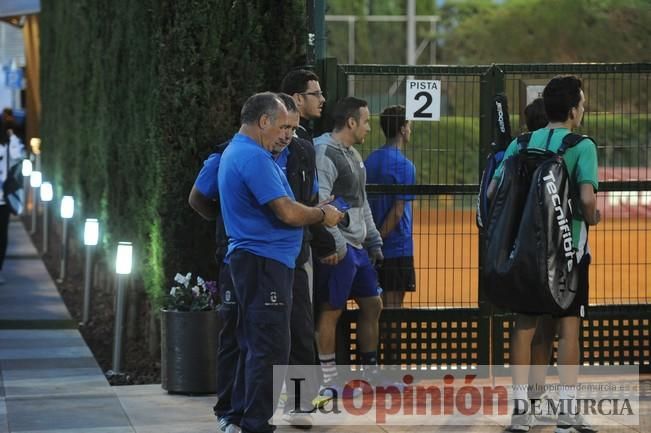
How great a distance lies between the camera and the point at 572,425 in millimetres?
7773

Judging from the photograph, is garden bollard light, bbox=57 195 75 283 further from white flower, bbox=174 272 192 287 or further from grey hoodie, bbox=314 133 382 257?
grey hoodie, bbox=314 133 382 257

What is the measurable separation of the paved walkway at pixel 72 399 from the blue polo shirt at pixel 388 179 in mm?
1702

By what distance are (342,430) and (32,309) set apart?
7254 mm

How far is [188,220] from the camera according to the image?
33.9 feet

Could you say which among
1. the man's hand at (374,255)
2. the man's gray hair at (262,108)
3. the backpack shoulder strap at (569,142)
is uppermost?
the man's gray hair at (262,108)

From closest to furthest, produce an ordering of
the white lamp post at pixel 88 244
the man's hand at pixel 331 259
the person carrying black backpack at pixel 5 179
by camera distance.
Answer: the man's hand at pixel 331 259
the white lamp post at pixel 88 244
the person carrying black backpack at pixel 5 179

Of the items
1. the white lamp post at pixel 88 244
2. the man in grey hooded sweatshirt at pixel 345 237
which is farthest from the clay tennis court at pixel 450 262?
the white lamp post at pixel 88 244

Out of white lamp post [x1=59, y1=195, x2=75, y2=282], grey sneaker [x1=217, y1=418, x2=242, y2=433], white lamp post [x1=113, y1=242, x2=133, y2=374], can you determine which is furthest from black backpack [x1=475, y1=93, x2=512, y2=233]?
white lamp post [x1=59, y1=195, x2=75, y2=282]

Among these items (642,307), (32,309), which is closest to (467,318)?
(642,307)

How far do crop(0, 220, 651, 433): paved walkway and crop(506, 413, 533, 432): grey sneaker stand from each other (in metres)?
0.17

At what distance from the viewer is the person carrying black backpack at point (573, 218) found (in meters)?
7.70

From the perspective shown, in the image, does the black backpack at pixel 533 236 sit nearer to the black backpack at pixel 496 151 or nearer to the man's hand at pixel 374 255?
the black backpack at pixel 496 151

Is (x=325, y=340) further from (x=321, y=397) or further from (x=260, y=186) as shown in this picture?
(x=260, y=186)

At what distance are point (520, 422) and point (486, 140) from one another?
2561 mm
